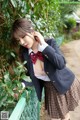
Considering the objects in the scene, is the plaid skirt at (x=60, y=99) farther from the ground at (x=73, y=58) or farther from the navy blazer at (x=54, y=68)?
the ground at (x=73, y=58)

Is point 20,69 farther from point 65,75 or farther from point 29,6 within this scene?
point 29,6

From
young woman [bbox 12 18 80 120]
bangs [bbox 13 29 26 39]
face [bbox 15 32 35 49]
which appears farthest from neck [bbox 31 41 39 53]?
bangs [bbox 13 29 26 39]

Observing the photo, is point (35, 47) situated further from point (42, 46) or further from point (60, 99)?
point (60, 99)

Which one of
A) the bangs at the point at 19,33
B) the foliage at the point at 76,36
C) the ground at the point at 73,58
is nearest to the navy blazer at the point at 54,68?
the bangs at the point at 19,33

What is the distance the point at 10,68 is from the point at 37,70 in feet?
1.31

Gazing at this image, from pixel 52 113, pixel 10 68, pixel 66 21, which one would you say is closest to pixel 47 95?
pixel 52 113

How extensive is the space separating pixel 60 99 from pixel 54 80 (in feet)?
0.90

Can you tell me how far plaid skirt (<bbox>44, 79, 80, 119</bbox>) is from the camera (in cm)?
307

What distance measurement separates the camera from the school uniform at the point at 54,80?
2.72 m

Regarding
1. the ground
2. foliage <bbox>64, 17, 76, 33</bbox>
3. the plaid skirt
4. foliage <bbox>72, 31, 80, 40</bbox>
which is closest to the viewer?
the plaid skirt

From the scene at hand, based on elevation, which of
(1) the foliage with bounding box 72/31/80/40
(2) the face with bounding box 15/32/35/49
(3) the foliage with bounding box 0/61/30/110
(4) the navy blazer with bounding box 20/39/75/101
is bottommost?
(1) the foliage with bounding box 72/31/80/40

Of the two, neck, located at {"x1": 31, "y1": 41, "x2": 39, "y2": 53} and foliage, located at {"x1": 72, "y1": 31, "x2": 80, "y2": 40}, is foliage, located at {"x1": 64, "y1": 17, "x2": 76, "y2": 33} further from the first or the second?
neck, located at {"x1": 31, "y1": 41, "x2": 39, "y2": 53}

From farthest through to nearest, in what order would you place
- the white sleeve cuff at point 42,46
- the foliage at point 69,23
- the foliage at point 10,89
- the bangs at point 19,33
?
the foliage at point 69,23 → the white sleeve cuff at point 42,46 → the bangs at point 19,33 → the foliage at point 10,89

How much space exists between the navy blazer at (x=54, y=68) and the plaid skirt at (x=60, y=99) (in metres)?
0.07
